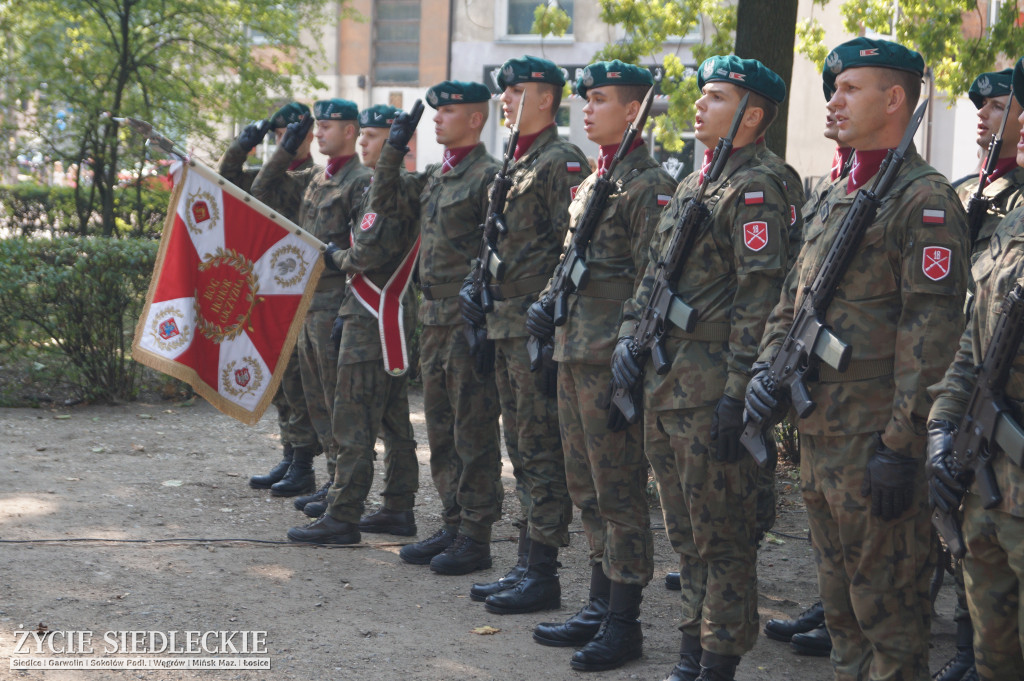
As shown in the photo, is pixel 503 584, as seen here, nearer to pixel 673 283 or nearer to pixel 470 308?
pixel 470 308

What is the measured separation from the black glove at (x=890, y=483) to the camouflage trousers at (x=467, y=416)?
2600 mm

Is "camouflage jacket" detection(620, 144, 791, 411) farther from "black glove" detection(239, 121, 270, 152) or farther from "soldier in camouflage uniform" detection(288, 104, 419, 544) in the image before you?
"black glove" detection(239, 121, 270, 152)

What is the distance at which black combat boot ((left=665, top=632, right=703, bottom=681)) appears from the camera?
13.2 feet

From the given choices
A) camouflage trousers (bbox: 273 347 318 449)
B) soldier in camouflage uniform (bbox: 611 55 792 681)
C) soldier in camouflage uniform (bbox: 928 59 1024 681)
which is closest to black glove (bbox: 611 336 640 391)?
soldier in camouflage uniform (bbox: 611 55 792 681)

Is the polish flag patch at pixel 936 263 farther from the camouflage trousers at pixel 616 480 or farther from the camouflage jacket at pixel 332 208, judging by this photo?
the camouflage jacket at pixel 332 208

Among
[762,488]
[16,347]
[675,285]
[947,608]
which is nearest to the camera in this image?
[675,285]

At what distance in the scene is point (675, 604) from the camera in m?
5.23

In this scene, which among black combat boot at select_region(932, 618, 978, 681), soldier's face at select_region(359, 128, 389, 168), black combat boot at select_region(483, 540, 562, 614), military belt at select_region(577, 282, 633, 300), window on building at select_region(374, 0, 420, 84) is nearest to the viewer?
black combat boot at select_region(932, 618, 978, 681)

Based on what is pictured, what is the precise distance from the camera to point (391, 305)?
6.02 m

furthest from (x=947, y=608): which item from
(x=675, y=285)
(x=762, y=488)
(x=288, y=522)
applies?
(x=288, y=522)

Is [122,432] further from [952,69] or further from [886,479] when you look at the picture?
[952,69]

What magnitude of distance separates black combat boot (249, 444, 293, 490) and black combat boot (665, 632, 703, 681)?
384cm

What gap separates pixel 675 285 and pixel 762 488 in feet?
3.44

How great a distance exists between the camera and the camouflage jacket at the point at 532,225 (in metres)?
5.00
